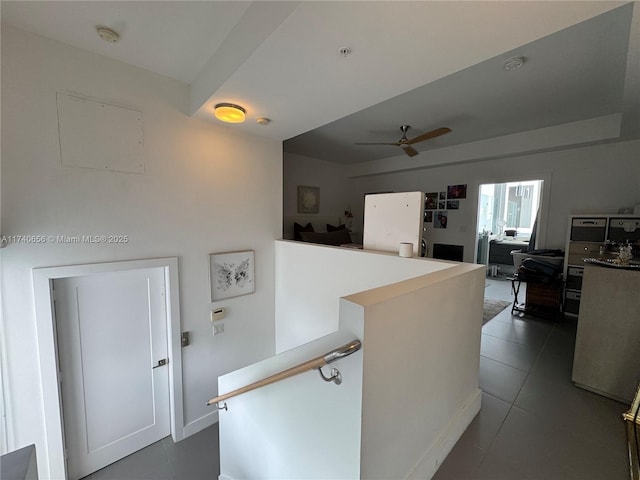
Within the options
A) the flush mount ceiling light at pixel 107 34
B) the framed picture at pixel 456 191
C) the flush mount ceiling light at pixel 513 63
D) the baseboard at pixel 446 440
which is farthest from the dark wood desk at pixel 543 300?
the flush mount ceiling light at pixel 107 34

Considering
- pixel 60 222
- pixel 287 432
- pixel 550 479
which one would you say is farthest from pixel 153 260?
pixel 550 479

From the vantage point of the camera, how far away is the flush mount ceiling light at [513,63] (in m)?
2.24

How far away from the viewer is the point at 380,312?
3.54ft

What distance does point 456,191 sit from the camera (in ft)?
18.0

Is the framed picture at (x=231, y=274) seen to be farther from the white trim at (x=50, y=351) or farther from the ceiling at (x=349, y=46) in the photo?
the ceiling at (x=349, y=46)

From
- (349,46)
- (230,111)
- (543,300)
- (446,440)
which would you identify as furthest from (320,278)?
(543,300)

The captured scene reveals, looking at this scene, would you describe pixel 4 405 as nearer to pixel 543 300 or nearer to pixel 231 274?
pixel 231 274

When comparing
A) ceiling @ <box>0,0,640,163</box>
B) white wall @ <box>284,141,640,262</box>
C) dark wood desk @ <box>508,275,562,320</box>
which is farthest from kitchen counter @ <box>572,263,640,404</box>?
white wall @ <box>284,141,640,262</box>

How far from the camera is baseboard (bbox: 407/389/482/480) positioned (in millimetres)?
1473

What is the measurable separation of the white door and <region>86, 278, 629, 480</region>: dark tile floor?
0.67ft

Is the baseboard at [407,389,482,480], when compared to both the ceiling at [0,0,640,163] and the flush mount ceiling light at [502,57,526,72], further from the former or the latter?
the flush mount ceiling light at [502,57,526,72]

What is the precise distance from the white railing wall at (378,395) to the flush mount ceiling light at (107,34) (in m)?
2.34

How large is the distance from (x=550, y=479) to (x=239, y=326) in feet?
9.24

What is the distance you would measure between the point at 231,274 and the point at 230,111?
1.66 meters
